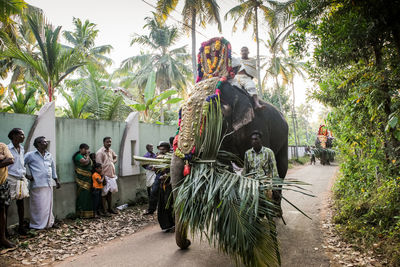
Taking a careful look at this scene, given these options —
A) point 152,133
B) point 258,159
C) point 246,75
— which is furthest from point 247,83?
point 152,133

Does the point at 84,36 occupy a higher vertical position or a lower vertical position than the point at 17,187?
higher

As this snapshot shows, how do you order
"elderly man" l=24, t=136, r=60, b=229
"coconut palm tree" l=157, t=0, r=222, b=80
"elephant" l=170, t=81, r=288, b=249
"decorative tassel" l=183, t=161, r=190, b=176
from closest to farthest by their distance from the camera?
"decorative tassel" l=183, t=161, r=190, b=176 < "elephant" l=170, t=81, r=288, b=249 < "elderly man" l=24, t=136, r=60, b=229 < "coconut palm tree" l=157, t=0, r=222, b=80

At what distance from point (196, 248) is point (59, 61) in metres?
7.39

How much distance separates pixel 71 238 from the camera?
466 centimetres

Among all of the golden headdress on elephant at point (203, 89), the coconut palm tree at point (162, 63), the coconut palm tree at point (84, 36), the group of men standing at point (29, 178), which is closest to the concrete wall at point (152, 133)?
the group of men standing at point (29, 178)

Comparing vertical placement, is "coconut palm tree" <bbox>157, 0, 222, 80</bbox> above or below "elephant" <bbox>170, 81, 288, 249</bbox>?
above

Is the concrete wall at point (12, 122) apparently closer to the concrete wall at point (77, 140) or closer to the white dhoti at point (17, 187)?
the concrete wall at point (77, 140)

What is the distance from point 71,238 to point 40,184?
1.11m

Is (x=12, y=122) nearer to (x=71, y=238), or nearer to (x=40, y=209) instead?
(x=40, y=209)

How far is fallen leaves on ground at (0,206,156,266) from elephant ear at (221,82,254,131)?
3.00m

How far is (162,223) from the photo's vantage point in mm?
4859

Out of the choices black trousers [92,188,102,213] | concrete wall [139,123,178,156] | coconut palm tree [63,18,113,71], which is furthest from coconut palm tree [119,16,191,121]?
black trousers [92,188,102,213]

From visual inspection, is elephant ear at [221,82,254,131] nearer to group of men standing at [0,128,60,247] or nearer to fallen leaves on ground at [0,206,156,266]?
fallen leaves on ground at [0,206,156,266]

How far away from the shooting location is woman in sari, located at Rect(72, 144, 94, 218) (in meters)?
5.82
